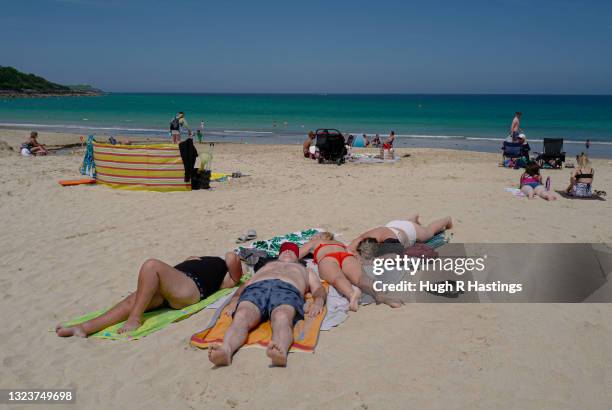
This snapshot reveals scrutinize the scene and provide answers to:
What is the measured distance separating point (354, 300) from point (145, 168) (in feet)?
21.5

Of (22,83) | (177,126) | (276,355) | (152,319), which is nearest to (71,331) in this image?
(152,319)

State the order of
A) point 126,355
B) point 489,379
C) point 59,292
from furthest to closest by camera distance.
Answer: point 59,292 → point 126,355 → point 489,379

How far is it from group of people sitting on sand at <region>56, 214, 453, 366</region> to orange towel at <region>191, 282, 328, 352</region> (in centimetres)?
6

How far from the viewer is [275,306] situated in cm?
350

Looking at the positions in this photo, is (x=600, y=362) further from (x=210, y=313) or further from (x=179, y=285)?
(x=179, y=285)

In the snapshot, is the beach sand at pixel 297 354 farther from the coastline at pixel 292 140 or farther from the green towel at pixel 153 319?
the coastline at pixel 292 140

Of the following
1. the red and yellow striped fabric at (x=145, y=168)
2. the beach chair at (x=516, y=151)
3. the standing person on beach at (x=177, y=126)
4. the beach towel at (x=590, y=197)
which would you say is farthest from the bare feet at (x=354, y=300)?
the standing person on beach at (x=177, y=126)

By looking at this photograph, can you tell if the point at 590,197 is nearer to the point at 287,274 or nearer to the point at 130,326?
the point at 287,274

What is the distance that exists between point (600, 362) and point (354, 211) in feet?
15.6

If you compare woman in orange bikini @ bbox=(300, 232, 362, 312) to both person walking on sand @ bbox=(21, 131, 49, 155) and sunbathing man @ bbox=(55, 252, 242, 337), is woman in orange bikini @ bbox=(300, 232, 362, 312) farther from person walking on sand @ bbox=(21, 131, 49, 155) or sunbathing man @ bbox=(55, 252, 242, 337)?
person walking on sand @ bbox=(21, 131, 49, 155)

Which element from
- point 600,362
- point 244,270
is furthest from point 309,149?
point 600,362

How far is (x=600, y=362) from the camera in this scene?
3.11 metres

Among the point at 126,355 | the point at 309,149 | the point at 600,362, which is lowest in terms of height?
the point at 126,355

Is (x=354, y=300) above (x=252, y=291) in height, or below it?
below
